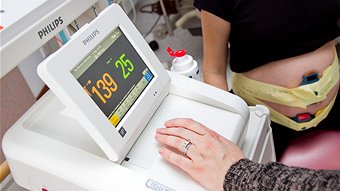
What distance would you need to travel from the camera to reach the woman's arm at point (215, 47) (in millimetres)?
1058

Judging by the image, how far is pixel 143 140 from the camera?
731 millimetres

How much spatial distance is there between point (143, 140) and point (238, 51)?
0.52 m

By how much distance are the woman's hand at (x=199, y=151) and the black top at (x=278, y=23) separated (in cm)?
44

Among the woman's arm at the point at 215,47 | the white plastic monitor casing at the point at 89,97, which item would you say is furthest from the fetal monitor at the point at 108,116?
the woman's arm at the point at 215,47

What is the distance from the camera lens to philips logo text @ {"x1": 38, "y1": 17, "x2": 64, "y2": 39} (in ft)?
2.05

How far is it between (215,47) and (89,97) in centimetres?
60

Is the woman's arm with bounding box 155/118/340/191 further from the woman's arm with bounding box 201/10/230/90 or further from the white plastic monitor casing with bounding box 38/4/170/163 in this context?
the woman's arm with bounding box 201/10/230/90

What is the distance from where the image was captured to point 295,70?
106cm

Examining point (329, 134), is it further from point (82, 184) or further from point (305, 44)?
point (82, 184)

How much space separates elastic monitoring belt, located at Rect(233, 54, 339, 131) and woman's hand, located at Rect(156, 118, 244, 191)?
44 cm

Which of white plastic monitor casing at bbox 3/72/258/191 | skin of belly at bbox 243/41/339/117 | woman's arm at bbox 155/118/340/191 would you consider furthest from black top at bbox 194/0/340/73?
woman's arm at bbox 155/118/340/191

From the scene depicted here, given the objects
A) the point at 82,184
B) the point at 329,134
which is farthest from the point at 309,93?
the point at 82,184

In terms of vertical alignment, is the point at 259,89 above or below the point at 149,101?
below

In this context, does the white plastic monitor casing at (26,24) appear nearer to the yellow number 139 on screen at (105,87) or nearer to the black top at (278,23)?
the yellow number 139 on screen at (105,87)
